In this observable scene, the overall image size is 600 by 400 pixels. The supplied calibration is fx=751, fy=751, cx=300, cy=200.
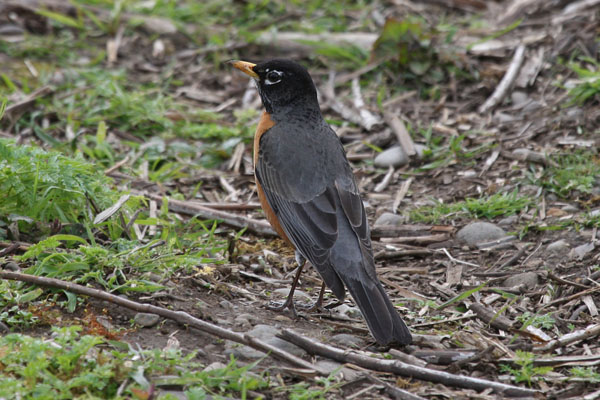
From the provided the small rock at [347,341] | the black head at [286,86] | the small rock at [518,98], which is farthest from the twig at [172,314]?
the small rock at [518,98]

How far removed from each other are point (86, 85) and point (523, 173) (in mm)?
5024

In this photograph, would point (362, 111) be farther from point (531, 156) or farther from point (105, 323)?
point (105, 323)

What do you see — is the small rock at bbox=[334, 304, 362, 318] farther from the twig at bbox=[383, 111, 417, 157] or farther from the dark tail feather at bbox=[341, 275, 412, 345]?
the twig at bbox=[383, 111, 417, 157]

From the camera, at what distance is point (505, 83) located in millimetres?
8383

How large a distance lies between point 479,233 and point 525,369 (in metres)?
2.21

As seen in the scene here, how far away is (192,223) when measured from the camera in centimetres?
625

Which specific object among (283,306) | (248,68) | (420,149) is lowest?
(283,306)

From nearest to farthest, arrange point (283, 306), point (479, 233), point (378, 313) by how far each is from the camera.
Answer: point (378, 313)
point (283, 306)
point (479, 233)

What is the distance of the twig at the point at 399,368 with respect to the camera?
408 centimetres

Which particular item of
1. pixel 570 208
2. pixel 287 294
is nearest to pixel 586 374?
pixel 287 294

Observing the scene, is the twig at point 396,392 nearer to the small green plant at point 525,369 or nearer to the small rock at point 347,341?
the small rock at point 347,341

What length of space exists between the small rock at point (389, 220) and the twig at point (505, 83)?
7.17ft

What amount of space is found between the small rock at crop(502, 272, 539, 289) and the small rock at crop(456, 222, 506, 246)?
2.20 ft

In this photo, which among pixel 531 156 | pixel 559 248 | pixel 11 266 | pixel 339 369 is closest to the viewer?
pixel 339 369
